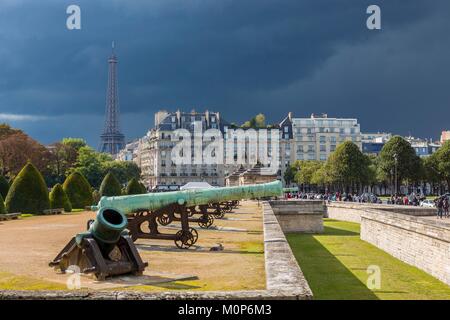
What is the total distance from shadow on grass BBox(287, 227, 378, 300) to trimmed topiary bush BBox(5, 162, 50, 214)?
59.0 ft

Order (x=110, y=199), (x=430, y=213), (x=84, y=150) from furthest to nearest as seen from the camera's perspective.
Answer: (x=84, y=150) → (x=430, y=213) → (x=110, y=199)

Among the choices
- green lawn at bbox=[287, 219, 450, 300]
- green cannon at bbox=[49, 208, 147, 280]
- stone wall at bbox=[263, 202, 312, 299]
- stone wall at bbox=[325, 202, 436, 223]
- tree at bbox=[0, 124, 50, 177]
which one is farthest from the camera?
tree at bbox=[0, 124, 50, 177]

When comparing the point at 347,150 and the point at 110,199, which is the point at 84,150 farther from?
the point at 110,199

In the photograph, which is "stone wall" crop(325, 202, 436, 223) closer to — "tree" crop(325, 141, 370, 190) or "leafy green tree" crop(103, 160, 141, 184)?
A: "tree" crop(325, 141, 370, 190)

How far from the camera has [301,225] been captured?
40500 mm

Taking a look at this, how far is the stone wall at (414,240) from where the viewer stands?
19.0 metres

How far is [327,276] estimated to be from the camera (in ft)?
65.3

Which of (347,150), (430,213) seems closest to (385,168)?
(347,150)

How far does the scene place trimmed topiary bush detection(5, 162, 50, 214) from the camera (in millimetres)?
38469

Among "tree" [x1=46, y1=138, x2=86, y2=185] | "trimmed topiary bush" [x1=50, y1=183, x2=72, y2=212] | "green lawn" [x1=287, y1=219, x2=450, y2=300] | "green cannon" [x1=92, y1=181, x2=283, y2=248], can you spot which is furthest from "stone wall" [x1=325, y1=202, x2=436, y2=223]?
"tree" [x1=46, y1=138, x2=86, y2=185]

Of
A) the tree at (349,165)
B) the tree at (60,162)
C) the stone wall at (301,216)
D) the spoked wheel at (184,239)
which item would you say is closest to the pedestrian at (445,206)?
the stone wall at (301,216)

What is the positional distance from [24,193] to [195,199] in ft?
78.8
